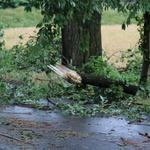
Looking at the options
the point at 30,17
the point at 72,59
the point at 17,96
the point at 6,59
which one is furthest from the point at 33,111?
the point at 30,17

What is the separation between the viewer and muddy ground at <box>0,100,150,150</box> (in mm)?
5758

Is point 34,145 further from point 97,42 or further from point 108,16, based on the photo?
point 108,16

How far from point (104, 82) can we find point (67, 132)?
2.29m

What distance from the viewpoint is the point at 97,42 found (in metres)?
12.4

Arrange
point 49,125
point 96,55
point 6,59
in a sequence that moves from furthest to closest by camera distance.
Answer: point 96,55
point 6,59
point 49,125

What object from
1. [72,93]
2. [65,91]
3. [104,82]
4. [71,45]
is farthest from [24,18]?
[104,82]

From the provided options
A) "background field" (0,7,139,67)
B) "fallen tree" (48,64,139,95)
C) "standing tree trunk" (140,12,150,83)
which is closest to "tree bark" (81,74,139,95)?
"fallen tree" (48,64,139,95)

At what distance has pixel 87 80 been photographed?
8.45 m

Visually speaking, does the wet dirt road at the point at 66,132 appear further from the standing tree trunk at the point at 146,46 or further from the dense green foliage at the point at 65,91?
the standing tree trunk at the point at 146,46

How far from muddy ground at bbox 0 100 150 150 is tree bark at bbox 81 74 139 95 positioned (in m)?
0.83

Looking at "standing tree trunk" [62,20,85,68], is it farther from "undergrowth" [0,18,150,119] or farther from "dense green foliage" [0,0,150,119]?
"undergrowth" [0,18,150,119]

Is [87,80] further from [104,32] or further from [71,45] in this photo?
[104,32]

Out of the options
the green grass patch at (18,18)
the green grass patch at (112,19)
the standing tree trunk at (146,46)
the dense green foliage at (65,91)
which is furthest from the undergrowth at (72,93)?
the green grass patch at (112,19)

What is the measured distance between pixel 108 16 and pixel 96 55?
19.5 m
